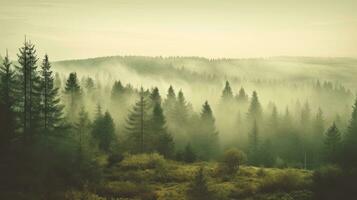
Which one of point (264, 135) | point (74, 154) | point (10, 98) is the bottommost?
point (264, 135)

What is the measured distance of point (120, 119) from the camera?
113m

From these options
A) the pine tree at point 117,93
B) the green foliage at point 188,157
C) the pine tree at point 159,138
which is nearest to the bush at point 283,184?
the green foliage at point 188,157

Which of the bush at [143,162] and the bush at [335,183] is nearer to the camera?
the bush at [335,183]

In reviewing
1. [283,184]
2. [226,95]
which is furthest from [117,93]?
[283,184]

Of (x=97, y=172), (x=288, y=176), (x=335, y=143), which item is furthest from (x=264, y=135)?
(x=97, y=172)

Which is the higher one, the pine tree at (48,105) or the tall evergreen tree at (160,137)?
the pine tree at (48,105)

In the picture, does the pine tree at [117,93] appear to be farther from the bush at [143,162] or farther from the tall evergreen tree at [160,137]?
the bush at [143,162]

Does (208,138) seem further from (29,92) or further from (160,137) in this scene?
(29,92)

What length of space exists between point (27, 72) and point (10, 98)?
301 centimetres

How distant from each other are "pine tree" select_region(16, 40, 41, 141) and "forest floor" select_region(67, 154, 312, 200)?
29.7 feet

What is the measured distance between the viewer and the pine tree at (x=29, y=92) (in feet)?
145

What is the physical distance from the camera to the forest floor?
41062 millimetres

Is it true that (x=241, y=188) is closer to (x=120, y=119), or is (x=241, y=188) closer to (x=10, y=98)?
(x=10, y=98)

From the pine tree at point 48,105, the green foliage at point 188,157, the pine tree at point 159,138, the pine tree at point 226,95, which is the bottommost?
the green foliage at point 188,157
